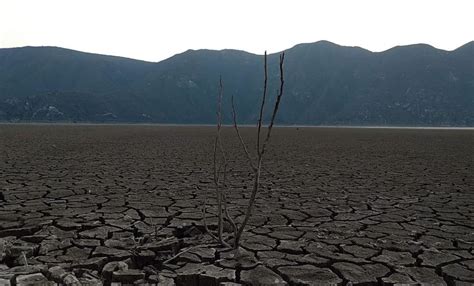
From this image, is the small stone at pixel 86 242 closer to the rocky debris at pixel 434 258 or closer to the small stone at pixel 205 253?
the small stone at pixel 205 253

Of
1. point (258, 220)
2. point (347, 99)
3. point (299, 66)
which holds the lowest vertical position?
point (258, 220)

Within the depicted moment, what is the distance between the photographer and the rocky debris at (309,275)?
9.03 feet

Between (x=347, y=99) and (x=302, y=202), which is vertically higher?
(x=347, y=99)

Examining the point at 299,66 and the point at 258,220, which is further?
the point at 299,66

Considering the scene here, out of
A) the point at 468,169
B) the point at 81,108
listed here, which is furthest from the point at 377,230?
the point at 81,108

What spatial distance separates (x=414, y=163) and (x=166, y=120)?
263 feet

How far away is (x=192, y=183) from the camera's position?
22.6 ft

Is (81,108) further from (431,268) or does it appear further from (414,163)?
(431,268)

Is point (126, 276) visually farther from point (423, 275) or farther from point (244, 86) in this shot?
point (244, 86)

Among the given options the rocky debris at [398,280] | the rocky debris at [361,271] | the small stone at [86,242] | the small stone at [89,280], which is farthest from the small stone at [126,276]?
the rocky debris at [398,280]

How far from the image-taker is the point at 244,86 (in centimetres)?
10831

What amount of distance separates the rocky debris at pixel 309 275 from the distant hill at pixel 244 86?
7941 centimetres

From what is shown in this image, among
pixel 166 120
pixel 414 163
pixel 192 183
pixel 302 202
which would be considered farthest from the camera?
pixel 166 120

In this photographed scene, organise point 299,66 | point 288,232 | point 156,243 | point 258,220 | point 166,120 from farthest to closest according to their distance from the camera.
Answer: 1. point 299,66
2. point 166,120
3. point 258,220
4. point 288,232
5. point 156,243
